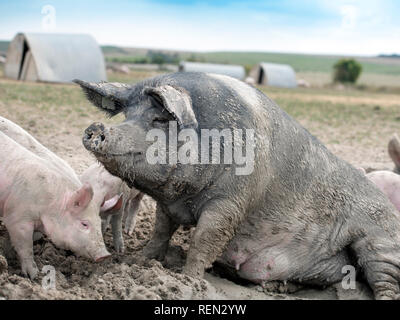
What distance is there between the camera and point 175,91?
4074 mm

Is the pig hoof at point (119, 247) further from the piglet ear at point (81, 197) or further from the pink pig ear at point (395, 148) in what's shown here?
the pink pig ear at point (395, 148)

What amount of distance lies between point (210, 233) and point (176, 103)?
993 millimetres

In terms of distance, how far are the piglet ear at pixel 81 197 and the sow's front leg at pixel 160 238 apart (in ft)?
1.97

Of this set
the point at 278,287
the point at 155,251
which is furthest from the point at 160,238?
the point at 278,287

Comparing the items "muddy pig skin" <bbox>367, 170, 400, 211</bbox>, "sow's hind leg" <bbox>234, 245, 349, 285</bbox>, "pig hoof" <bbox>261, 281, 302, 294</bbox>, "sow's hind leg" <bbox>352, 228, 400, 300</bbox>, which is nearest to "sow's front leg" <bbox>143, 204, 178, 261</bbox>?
"sow's hind leg" <bbox>234, 245, 349, 285</bbox>

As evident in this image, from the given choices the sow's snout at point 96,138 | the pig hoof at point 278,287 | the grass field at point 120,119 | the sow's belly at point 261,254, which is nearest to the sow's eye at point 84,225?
the sow's snout at point 96,138

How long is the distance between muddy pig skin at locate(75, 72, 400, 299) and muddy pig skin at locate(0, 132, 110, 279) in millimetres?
530

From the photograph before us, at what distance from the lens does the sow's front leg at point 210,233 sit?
168 inches

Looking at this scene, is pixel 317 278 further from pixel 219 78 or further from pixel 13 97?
pixel 13 97

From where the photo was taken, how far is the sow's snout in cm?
385

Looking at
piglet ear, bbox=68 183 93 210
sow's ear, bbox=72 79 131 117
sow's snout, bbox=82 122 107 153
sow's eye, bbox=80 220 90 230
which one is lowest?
sow's eye, bbox=80 220 90 230

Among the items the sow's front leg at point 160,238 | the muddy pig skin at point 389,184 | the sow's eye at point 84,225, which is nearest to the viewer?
the sow's eye at point 84,225

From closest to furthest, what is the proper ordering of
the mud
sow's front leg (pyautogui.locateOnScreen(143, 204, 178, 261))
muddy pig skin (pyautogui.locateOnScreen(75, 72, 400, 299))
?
the mud → muddy pig skin (pyautogui.locateOnScreen(75, 72, 400, 299)) → sow's front leg (pyautogui.locateOnScreen(143, 204, 178, 261))

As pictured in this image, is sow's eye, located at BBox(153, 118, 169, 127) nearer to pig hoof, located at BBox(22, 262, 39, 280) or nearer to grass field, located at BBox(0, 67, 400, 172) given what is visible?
pig hoof, located at BBox(22, 262, 39, 280)
